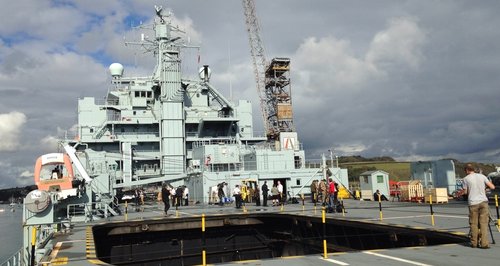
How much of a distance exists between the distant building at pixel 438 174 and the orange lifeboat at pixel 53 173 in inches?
987

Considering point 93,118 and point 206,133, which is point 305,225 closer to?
point 206,133

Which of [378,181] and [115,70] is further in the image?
[115,70]

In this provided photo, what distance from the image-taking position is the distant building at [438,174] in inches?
1227

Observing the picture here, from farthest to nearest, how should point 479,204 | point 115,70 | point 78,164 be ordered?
point 115,70, point 78,164, point 479,204

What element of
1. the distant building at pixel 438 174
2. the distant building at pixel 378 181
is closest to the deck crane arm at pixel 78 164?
the distant building at pixel 378 181

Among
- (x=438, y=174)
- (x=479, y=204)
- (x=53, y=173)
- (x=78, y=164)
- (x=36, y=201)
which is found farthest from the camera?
(x=438, y=174)

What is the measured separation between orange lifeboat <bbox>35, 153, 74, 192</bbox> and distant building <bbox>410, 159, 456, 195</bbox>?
25.1m

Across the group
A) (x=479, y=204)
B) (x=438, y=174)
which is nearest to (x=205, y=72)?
(x=438, y=174)

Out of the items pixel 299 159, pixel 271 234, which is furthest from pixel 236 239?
pixel 299 159

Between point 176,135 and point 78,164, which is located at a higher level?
point 176,135

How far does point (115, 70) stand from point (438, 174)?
4156 cm

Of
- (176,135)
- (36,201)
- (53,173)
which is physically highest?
(176,135)

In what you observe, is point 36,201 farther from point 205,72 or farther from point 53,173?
point 205,72

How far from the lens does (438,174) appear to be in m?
31.6
